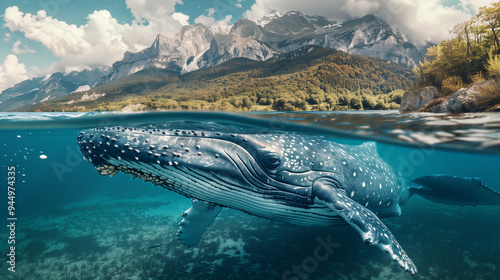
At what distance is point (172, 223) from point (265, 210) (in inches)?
297

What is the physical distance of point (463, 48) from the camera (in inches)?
262

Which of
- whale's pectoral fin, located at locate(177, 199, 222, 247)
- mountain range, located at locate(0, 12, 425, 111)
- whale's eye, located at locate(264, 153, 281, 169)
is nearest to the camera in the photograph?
whale's eye, located at locate(264, 153, 281, 169)

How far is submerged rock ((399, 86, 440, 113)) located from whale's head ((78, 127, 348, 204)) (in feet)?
17.4

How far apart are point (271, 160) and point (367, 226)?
59.3 inches

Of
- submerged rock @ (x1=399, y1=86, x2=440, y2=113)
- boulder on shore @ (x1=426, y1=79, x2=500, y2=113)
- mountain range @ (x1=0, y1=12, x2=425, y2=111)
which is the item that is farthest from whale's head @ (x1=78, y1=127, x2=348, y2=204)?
mountain range @ (x1=0, y1=12, x2=425, y2=111)

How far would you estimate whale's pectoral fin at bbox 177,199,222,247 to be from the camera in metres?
5.57

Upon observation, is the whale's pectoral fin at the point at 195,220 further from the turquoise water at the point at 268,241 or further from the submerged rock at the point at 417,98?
the submerged rock at the point at 417,98

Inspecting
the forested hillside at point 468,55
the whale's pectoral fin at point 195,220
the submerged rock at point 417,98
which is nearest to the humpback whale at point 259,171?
the whale's pectoral fin at point 195,220

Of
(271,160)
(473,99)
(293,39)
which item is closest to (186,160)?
(271,160)

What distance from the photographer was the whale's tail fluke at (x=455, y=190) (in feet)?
22.2

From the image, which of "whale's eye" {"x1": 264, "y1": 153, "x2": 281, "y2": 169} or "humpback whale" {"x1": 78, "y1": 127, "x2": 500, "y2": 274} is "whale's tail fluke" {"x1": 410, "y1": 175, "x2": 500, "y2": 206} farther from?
"whale's eye" {"x1": 264, "y1": 153, "x2": 281, "y2": 169}

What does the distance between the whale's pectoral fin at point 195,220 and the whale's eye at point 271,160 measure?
251cm

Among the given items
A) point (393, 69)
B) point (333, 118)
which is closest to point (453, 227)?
point (333, 118)

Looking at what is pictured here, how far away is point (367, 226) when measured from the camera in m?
2.97
